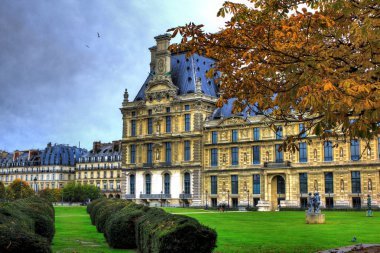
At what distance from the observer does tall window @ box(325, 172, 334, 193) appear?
71000mm

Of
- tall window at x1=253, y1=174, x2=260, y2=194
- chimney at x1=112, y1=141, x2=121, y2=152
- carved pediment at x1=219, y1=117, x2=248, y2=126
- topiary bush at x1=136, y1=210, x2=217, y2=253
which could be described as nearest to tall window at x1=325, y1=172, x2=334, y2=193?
tall window at x1=253, y1=174, x2=260, y2=194

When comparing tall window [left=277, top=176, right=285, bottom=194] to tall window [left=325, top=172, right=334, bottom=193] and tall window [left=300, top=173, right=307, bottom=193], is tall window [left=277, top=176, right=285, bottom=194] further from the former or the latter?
tall window [left=325, top=172, right=334, bottom=193]

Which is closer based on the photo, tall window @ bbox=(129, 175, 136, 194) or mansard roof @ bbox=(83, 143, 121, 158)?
tall window @ bbox=(129, 175, 136, 194)

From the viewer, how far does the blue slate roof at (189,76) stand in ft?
282

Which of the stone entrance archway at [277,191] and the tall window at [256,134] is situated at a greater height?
the tall window at [256,134]

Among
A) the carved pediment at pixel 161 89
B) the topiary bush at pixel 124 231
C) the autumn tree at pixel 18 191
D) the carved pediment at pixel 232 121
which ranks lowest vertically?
the autumn tree at pixel 18 191

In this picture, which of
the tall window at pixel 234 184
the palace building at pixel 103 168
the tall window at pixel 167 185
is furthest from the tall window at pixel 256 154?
the palace building at pixel 103 168

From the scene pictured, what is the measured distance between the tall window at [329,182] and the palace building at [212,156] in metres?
0.14

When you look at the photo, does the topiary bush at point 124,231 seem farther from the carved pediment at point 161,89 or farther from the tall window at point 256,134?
the carved pediment at point 161,89

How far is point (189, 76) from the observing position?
285 feet

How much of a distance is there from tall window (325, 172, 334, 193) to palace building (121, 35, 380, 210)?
14 cm

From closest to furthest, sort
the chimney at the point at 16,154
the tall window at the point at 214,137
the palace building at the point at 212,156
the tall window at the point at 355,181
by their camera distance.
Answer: the tall window at the point at 355,181
the palace building at the point at 212,156
the tall window at the point at 214,137
the chimney at the point at 16,154

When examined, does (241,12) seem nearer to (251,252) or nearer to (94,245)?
(251,252)

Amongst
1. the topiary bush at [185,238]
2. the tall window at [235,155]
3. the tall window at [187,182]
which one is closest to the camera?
the topiary bush at [185,238]
